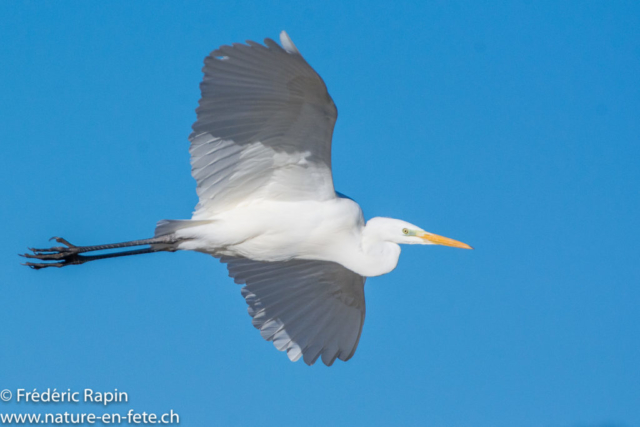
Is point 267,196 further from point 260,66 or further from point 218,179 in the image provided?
point 260,66

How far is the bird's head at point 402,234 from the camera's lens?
8.10 meters

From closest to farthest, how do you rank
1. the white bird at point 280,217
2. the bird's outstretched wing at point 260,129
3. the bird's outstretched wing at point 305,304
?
the bird's outstretched wing at point 260,129, the white bird at point 280,217, the bird's outstretched wing at point 305,304

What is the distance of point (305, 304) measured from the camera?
9133 millimetres

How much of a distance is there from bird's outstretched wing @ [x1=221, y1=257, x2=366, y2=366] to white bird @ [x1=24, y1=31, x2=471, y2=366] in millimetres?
11

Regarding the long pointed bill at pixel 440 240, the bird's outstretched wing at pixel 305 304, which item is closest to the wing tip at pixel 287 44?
the long pointed bill at pixel 440 240

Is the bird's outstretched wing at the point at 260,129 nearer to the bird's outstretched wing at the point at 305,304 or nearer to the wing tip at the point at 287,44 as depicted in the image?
the wing tip at the point at 287,44

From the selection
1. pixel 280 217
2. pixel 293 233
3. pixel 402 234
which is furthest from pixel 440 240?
pixel 280 217

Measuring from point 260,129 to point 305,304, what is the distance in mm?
2543

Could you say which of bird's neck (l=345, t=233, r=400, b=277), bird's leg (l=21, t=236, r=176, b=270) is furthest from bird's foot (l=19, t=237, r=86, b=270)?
bird's neck (l=345, t=233, r=400, b=277)

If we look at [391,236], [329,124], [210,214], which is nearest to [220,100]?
[329,124]

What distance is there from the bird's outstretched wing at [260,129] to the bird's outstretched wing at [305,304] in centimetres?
128

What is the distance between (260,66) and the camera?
22.2ft

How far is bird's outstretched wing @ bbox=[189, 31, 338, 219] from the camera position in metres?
6.75

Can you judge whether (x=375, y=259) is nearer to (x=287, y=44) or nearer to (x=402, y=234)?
(x=402, y=234)
